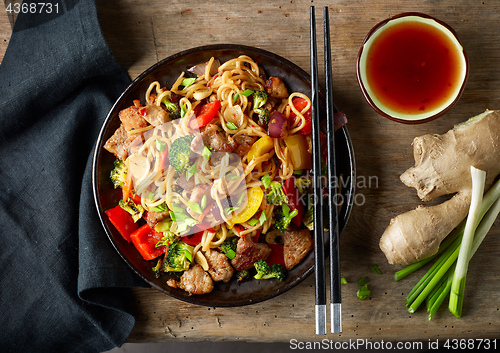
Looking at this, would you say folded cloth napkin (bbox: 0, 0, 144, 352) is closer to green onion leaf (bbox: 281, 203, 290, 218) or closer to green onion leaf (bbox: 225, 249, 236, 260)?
green onion leaf (bbox: 225, 249, 236, 260)

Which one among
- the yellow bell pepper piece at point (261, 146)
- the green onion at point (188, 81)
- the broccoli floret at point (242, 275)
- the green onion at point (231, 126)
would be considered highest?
the green onion at point (188, 81)

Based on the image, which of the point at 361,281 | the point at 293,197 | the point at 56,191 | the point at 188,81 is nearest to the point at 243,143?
the point at 293,197

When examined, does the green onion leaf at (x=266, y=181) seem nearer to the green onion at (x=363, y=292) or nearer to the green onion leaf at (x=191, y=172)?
the green onion leaf at (x=191, y=172)

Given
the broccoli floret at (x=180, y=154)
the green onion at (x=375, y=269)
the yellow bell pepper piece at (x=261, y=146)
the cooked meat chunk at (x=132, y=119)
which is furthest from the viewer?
the green onion at (x=375, y=269)

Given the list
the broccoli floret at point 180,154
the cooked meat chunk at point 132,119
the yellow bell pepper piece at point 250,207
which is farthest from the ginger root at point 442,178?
the cooked meat chunk at point 132,119

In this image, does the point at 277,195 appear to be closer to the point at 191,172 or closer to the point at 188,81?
the point at 191,172

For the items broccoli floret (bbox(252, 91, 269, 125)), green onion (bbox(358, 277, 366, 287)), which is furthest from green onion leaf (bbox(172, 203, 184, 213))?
green onion (bbox(358, 277, 366, 287))

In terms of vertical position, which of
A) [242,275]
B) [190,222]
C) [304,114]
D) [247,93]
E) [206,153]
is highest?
[247,93]
